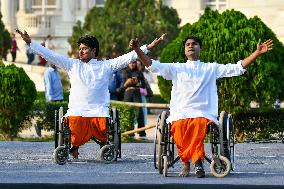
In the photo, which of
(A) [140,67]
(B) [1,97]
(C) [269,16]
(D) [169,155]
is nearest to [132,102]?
(A) [140,67]

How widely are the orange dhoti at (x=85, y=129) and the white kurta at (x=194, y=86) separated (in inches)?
78.4

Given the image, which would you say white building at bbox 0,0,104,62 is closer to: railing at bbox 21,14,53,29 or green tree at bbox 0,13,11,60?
railing at bbox 21,14,53,29

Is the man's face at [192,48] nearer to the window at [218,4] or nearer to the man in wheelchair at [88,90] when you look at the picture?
the man in wheelchair at [88,90]

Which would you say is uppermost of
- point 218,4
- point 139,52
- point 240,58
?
point 218,4

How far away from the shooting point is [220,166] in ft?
45.9

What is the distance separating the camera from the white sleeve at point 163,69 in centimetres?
1420

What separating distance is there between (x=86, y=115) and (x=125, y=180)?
329 cm

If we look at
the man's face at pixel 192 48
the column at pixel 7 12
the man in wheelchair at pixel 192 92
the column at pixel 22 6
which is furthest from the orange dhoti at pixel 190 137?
the column at pixel 22 6

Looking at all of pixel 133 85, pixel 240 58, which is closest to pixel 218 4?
pixel 133 85

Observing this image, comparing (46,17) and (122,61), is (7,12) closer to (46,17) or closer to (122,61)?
(46,17)

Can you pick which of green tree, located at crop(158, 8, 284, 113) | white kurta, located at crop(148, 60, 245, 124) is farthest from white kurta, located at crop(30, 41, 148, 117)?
green tree, located at crop(158, 8, 284, 113)

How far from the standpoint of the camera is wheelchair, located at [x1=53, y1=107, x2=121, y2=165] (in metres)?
15.9

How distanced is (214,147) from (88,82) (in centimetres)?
252

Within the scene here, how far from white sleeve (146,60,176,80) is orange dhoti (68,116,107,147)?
6.93 feet
